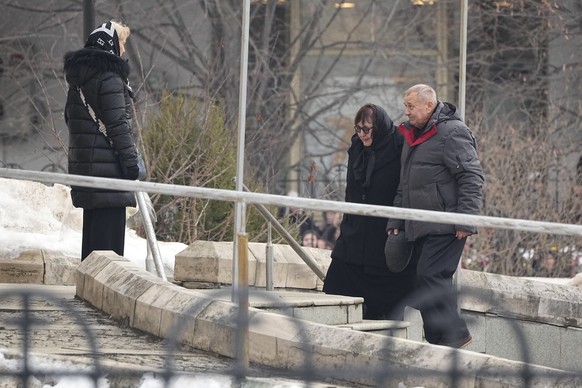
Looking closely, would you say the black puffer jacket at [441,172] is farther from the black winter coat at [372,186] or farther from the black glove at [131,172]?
the black glove at [131,172]

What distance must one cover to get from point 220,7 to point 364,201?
41.7 feet

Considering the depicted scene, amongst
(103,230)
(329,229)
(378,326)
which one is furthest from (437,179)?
(329,229)

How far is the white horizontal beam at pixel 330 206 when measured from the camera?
621cm

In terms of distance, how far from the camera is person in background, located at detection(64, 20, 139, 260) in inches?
357

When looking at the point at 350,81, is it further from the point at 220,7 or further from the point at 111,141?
the point at 111,141

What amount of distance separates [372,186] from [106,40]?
1744 millimetres

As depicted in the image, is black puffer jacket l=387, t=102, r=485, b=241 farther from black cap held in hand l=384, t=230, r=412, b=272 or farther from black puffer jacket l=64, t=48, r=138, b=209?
black puffer jacket l=64, t=48, r=138, b=209

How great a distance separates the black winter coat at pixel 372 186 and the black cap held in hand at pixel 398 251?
0.29 m

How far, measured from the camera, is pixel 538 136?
18.4 meters

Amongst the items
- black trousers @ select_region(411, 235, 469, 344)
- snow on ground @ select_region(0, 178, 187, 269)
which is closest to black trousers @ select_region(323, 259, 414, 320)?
black trousers @ select_region(411, 235, 469, 344)

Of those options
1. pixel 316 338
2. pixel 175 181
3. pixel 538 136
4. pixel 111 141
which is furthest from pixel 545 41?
pixel 316 338

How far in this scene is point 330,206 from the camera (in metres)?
6.51

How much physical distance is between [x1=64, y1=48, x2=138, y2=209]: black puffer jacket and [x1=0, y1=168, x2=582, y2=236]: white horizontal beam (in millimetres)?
2071

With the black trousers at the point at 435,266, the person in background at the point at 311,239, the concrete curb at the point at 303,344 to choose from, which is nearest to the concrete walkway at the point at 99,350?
the concrete curb at the point at 303,344
